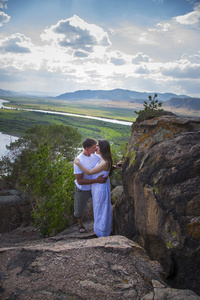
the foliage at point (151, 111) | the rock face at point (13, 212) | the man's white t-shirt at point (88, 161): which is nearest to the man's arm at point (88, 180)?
the man's white t-shirt at point (88, 161)

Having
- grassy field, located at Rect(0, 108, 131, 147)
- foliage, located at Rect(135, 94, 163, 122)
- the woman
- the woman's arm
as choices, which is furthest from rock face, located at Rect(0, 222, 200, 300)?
grassy field, located at Rect(0, 108, 131, 147)

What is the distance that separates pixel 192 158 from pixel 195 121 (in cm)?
164

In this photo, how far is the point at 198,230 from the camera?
423 cm

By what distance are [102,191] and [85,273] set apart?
2.38 metres

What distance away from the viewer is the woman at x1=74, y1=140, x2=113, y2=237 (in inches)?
238

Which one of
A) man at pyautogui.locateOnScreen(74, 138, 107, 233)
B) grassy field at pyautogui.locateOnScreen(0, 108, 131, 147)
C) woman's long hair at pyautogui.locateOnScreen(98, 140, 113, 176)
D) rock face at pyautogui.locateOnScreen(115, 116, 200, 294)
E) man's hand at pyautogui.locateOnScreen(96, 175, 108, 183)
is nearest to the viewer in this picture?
rock face at pyautogui.locateOnScreen(115, 116, 200, 294)

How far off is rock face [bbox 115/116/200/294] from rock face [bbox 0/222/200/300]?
52cm

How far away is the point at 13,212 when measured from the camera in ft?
41.7

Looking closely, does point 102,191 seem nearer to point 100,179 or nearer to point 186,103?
point 100,179

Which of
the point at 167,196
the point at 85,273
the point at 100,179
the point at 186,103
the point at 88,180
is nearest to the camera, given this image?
the point at 85,273

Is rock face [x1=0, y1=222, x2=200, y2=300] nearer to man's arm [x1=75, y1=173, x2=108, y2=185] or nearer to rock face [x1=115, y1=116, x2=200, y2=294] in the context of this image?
rock face [x1=115, y1=116, x2=200, y2=294]

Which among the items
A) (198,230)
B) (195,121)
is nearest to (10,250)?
(198,230)

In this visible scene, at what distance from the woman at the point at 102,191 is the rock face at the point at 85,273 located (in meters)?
1.10

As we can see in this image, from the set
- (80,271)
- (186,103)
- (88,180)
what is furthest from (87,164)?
(186,103)
